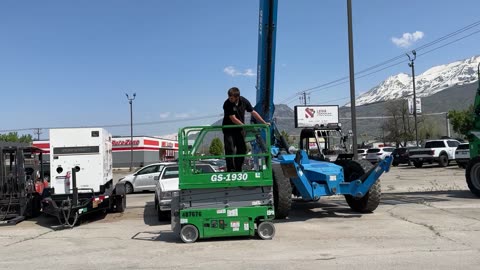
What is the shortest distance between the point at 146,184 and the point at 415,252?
17.0 meters

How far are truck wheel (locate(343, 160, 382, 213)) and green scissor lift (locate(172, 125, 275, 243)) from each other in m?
3.89

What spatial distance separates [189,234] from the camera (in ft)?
29.2

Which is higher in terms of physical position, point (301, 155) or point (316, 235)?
point (301, 155)

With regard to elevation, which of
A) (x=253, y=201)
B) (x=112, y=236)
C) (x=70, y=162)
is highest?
(x=70, y=162)

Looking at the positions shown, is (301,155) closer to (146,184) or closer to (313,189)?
(313,189)

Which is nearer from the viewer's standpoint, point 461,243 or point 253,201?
point 461,243

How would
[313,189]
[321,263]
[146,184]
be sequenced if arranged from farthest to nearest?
[146,184]
[313,189]
[321,263]

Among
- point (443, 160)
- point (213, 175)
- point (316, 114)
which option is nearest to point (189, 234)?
point (213, 175)

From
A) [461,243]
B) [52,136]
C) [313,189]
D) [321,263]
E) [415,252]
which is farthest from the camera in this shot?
[52,136]

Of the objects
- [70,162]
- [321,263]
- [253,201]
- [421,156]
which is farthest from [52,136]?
[421,156]

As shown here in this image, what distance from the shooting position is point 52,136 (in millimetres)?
13172

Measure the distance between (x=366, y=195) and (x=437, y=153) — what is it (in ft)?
91.7

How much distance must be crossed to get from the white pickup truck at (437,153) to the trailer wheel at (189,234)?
32.2 m

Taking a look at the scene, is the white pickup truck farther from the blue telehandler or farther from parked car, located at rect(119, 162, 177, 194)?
the blue telehandler
